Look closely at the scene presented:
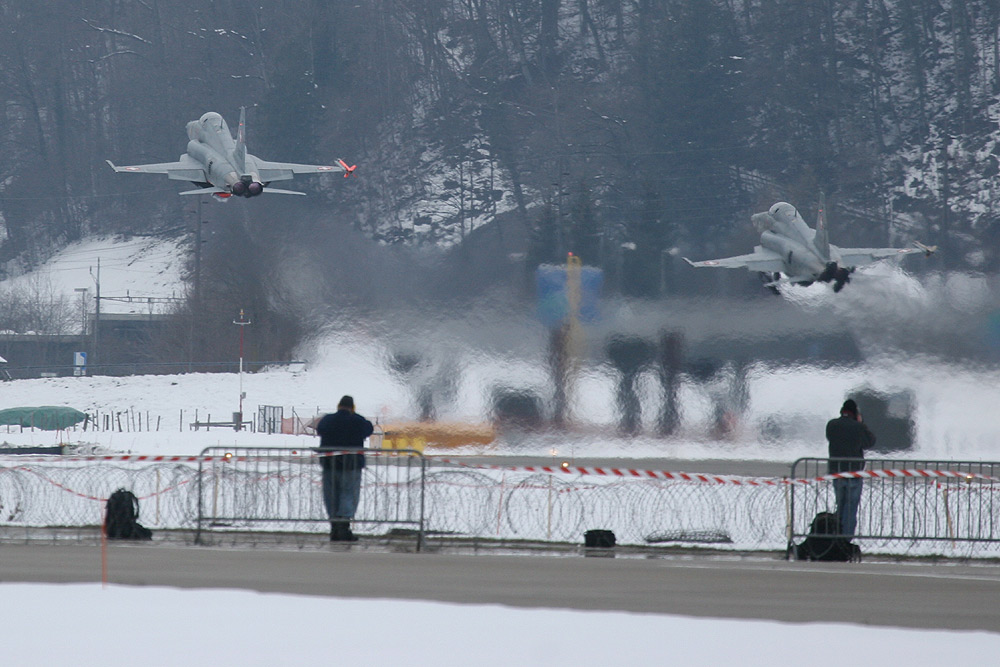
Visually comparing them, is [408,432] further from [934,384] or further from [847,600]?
[847,600]

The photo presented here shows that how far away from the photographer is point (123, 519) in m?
15.8

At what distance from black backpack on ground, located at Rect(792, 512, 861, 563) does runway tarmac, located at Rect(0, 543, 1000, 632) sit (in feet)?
1.90

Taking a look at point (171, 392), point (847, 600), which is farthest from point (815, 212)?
point (847, 600)

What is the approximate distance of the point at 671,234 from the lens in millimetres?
42062

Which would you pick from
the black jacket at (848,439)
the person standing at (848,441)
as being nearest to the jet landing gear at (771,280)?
the person standing at (848,441)

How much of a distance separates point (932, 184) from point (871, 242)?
553 cm

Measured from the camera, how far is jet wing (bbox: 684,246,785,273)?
122 feet

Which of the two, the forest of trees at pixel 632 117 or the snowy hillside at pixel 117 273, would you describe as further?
the snowy hillside at pixel 117 273

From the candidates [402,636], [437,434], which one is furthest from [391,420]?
[402,636]

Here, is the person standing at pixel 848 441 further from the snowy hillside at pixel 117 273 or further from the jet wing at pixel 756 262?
the snowy hillside at pixel 117 273

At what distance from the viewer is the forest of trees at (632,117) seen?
43.2 metres

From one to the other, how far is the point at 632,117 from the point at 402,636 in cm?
5039

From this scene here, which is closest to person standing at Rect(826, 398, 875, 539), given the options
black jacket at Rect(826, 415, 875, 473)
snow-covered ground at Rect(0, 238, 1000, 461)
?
black jacket at Rect(826, 415, 875, 473)

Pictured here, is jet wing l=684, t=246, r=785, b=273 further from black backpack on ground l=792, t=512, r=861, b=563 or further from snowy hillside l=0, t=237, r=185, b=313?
snowy hillside l=0, t=237, r=185, b=313
